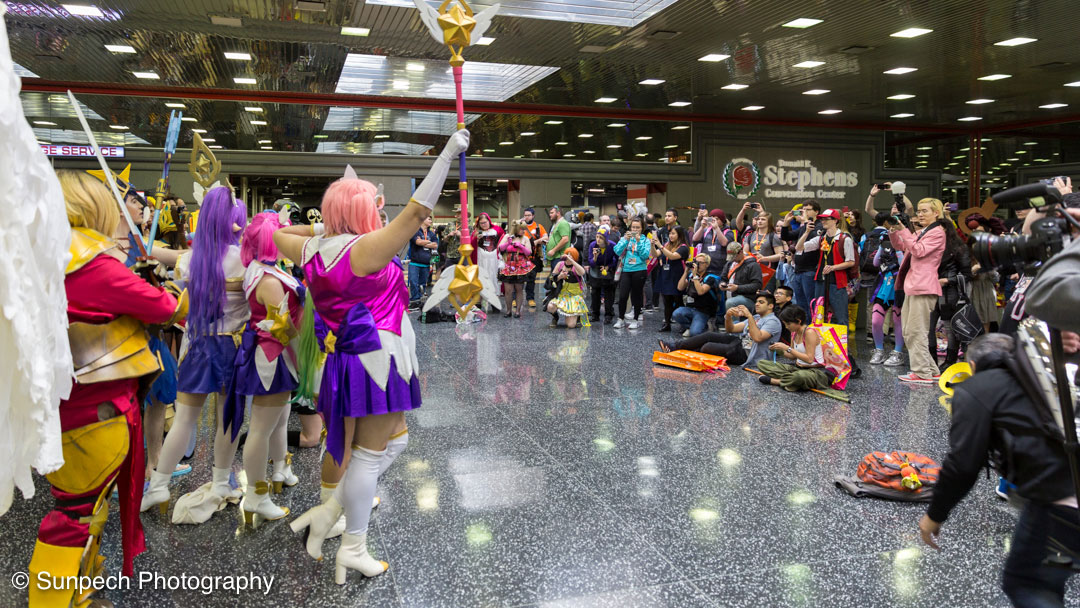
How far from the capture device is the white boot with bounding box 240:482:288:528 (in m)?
3.50

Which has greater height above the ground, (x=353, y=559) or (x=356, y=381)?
(x=356, y=381)

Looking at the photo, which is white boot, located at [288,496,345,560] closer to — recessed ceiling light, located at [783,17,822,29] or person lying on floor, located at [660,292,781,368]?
person lying on floor, located at [660,292,781,368]

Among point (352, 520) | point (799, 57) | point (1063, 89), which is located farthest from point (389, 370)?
point (1063, 89)

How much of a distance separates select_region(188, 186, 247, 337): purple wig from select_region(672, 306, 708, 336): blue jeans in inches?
250

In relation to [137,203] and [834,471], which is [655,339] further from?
[137,203]

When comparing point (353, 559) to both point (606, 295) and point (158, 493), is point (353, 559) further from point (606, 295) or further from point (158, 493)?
point (606, 295)

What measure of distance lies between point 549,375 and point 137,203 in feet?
13.1

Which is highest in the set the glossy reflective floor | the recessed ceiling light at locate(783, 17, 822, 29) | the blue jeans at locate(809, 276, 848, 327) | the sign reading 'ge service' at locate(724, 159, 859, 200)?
the recessed ceiling light at locate(783, 17, 822, 29)

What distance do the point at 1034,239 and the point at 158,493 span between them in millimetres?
3721

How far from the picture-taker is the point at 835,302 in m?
8.14

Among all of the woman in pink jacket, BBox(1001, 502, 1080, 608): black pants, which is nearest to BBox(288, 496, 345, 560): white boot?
BBox(1001, 502, 1080, 608): black pants

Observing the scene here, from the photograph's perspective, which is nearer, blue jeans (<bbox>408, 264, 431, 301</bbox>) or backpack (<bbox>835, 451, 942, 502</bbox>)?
backpack (<bbox>835, 451, 942, 502</bbox>)

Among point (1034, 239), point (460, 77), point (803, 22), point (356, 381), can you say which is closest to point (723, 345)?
point (803, 22)

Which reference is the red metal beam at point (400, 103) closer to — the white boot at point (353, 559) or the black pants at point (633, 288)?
the black pants at point (633, 288)
